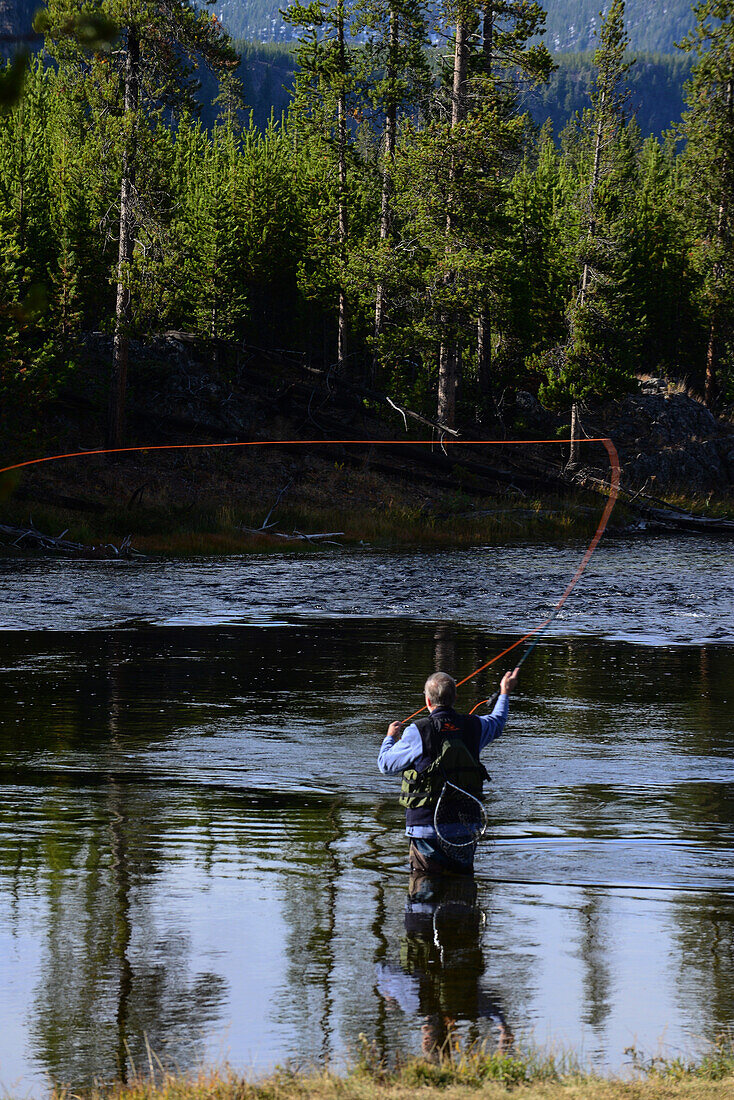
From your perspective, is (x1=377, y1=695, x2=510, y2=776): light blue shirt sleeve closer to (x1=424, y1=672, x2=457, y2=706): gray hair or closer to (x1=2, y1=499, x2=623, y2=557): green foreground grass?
(x1=424, y1=672, x2=457, y2=706): gray hair

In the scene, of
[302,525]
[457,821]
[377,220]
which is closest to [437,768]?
[457,821]

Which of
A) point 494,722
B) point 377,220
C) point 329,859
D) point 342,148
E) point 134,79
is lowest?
point 329,859

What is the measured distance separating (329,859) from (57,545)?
21240 mm

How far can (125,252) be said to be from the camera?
32.1m

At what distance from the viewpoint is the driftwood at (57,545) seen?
1100 inches

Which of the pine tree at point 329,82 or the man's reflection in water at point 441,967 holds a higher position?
the pine tree at point 329,82

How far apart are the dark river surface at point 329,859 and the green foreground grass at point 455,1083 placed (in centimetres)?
24

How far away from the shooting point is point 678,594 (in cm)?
2375

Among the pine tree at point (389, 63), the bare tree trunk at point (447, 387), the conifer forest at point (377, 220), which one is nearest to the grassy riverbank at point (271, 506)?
the bare tree trunk at point (447, 387)

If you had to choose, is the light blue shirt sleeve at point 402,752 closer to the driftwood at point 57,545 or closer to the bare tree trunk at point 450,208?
the driftwood at point 57,545

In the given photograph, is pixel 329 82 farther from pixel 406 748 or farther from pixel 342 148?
pixel 406 748

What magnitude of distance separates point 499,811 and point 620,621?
1219 cm

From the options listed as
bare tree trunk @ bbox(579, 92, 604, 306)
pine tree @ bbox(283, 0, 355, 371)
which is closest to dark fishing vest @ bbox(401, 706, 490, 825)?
pine tree @ bbox(283, 0, 355, 371)

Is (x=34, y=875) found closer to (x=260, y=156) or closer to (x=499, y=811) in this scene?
(x=499, y=811)
